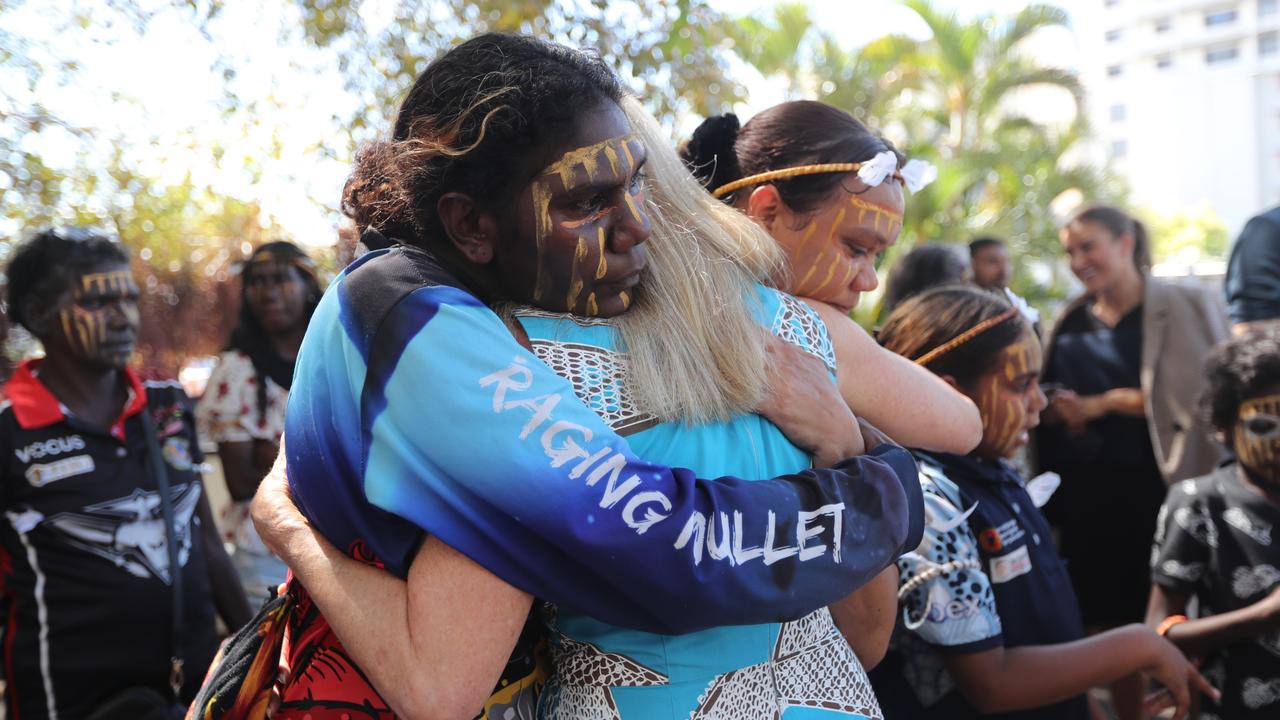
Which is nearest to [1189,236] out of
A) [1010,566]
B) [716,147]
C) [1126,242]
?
[1126,242]

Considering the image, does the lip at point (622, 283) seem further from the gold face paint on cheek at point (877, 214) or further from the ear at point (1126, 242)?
the ear at point (1126, 242)

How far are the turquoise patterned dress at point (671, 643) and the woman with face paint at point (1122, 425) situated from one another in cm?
358

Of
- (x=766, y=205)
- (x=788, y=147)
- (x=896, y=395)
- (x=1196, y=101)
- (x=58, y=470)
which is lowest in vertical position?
(x=1196, y=101)

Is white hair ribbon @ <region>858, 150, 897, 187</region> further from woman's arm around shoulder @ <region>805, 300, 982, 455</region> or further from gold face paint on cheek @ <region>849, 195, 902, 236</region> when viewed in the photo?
woman's arm around shoulder @ <region>805, 300, 982, 455</region>

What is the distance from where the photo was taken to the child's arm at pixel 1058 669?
7.35ft

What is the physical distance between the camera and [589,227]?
143 cm

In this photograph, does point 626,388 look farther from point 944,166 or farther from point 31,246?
point 944,166

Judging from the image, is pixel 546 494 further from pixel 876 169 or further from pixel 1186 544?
pixel 1186 544

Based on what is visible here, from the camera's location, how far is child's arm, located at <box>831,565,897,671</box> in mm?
1693

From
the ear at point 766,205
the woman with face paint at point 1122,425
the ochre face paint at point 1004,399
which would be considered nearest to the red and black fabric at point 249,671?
the ear at point 766,205

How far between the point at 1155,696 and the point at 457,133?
244 cm

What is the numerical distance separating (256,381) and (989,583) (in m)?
3.46

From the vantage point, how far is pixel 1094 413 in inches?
189

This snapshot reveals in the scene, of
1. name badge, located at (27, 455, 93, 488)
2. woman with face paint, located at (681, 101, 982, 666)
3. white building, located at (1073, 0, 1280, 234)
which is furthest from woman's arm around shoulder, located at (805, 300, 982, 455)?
white building, located at (1073, 0, 1280, 234)
